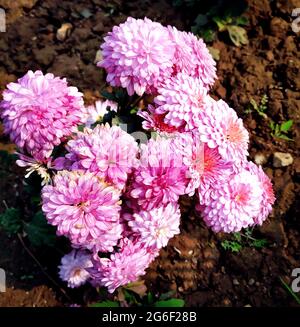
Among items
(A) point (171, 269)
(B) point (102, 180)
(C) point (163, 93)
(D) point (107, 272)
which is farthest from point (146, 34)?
(A) point (171, 269)

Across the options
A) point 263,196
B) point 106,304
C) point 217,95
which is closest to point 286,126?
point 217,95

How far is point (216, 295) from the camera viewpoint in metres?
1.98

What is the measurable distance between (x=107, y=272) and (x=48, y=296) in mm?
699

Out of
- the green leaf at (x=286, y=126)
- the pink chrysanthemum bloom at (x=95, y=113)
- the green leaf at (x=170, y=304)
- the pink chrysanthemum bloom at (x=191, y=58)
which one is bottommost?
the green leaf at (x=170, y=304)

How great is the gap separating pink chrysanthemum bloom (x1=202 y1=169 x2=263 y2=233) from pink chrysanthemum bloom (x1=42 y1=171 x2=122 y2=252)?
0.29m

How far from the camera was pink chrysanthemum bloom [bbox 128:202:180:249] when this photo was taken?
132 centimetres

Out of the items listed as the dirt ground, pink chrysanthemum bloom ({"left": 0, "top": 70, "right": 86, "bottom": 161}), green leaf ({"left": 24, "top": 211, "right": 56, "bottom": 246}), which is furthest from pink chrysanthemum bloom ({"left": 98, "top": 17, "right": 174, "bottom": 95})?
the dirt ground

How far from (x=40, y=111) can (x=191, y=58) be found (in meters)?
0.45

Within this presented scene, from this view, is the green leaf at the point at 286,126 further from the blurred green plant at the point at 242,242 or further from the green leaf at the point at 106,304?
the green leaf at the point at 106,304

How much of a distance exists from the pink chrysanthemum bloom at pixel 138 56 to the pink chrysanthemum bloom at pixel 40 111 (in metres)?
0.14

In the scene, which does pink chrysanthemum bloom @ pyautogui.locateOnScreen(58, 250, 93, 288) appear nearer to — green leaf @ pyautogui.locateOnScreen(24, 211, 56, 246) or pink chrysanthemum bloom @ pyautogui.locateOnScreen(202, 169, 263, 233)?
green leaf @ pyautogui.locateOnScreen(24, 211, 56, 246)

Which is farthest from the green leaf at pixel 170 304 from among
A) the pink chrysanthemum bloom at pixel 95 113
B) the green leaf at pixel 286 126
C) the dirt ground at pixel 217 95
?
the green leaf at pixel 286 126

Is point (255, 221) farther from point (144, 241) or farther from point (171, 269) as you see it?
point (171, 269)

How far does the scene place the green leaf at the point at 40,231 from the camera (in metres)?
1.77
